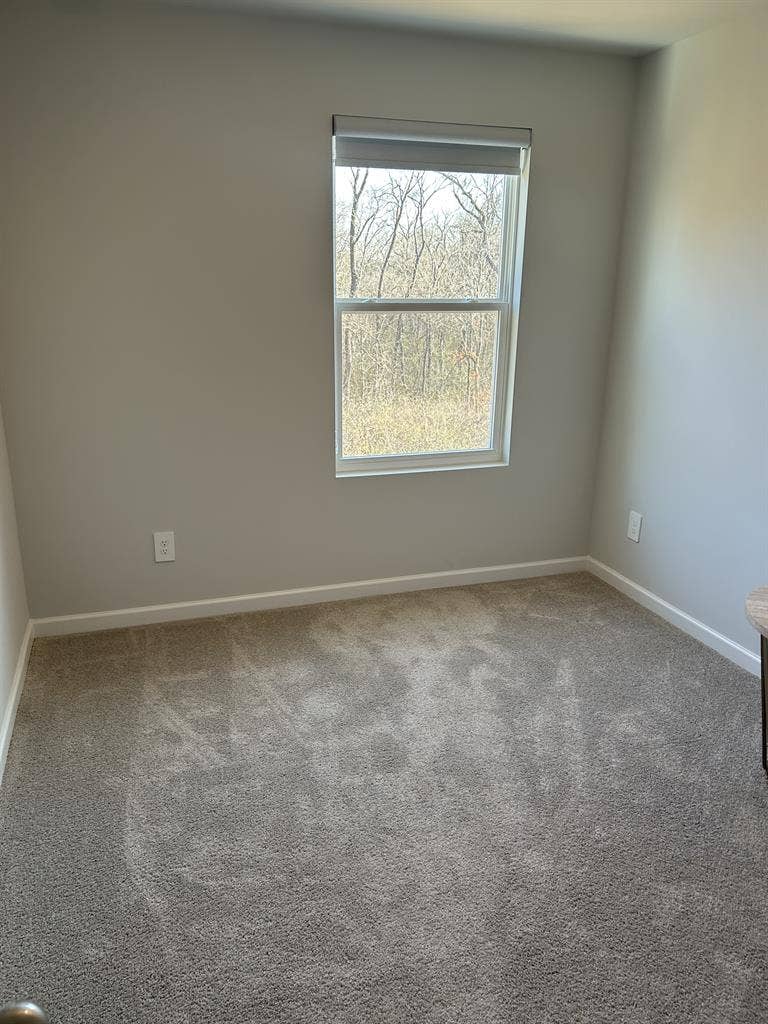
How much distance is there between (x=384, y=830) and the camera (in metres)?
1.79

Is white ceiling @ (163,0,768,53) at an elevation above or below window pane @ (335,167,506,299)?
above

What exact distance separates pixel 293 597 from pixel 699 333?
1.99 m

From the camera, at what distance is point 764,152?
2318mm

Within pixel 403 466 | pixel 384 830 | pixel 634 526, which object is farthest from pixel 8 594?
pixel 634 526

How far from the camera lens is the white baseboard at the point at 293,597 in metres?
2.79

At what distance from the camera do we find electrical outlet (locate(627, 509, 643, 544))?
3094mm

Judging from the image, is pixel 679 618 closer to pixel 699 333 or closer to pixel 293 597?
pixel 699 333

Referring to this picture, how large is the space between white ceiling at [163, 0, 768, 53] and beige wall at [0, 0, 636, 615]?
0.41 feet

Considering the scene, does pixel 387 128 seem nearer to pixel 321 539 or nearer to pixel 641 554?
pixel 321 539

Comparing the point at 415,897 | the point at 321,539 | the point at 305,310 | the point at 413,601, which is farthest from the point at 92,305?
the point at 415,897

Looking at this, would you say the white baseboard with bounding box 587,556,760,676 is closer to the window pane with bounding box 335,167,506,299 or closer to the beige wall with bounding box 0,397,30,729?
the window pane with bounding box 335,167,506,299

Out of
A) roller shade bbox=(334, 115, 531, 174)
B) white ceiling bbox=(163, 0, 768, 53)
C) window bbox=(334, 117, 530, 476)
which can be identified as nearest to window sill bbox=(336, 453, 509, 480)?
window bbox=(334, 117, 530, 476)

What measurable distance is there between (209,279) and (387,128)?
0.89m

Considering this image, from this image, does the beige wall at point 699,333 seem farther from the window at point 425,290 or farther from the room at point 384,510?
the window at point 425,290
